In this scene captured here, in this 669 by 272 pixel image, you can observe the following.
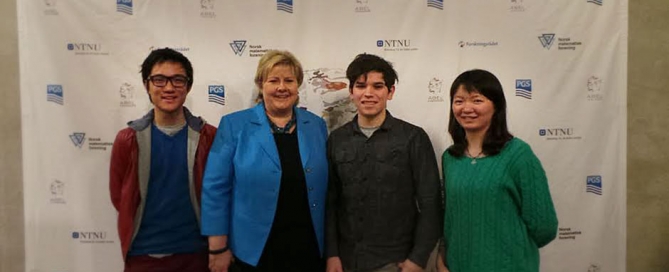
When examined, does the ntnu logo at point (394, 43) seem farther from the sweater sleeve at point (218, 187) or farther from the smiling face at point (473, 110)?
the sweater sleeve at point (218, 187)

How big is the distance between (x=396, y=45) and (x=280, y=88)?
0.88 meters

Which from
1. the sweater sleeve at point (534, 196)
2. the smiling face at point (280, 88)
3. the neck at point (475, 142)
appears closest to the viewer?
the sweater sleeve at point (534, 196)

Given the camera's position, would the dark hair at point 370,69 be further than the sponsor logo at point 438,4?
No

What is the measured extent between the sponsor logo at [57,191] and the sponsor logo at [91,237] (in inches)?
7.9

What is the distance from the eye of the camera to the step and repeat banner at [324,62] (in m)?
2.69

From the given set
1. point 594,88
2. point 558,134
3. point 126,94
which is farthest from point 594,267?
point 126,94

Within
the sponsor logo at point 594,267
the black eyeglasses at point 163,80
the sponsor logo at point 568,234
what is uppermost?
the black eyeglasses at point 163,80

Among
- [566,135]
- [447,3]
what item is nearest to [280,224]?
[447,3]

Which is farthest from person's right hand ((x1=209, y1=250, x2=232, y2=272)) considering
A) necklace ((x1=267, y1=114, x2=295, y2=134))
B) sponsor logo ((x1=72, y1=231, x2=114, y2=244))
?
sponsor logo ((x1=72, y1=231, x2=114, y2=244))

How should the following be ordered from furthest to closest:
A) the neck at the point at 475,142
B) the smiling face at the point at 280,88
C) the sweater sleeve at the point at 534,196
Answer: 1. the smiling face at the point at 280,88
2. the neck at the point at 475,142
3. the sweater sleeve at the point at 534,196

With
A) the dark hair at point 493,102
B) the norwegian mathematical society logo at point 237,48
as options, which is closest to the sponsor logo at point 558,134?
the dark hair at point 493,102

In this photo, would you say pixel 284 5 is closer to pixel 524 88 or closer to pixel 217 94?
pixel 217 94

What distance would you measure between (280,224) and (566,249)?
67.8 inches

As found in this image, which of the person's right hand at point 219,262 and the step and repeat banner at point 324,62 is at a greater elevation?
the step and repeat banner at point 324,62
